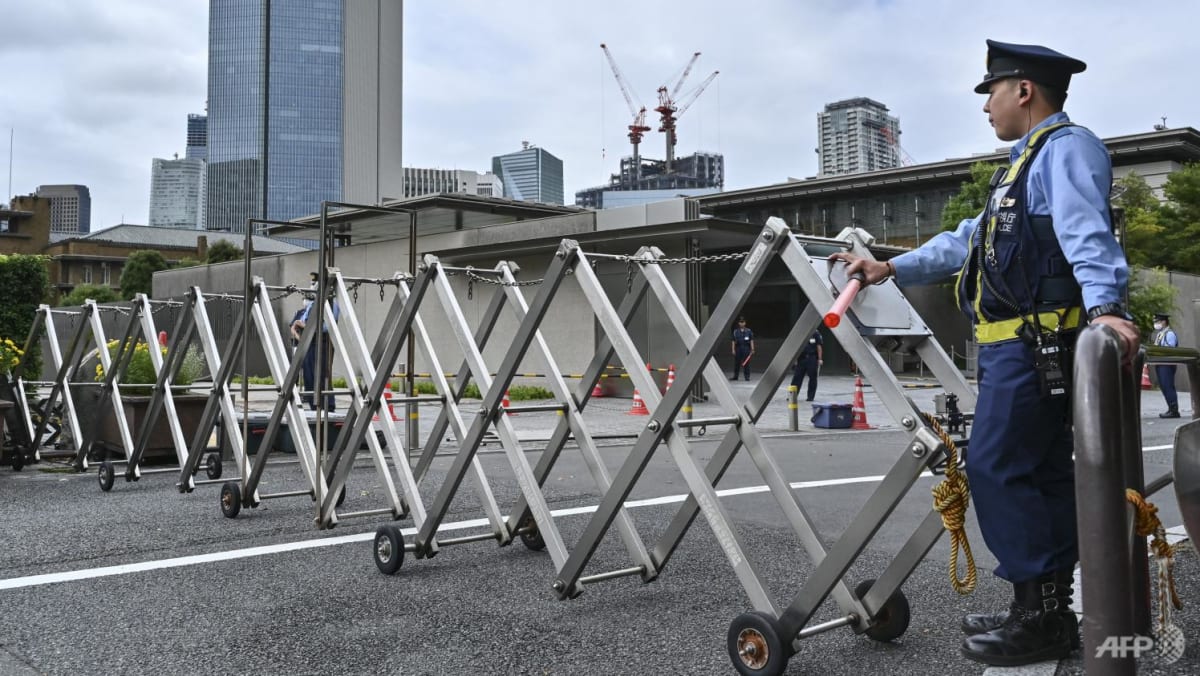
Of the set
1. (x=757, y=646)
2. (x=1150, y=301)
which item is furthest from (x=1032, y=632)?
(x=1150, y=301)

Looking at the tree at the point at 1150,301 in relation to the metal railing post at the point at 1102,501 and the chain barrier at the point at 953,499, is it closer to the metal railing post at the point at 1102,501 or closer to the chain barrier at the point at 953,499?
the chain barrier at the point at 953,499

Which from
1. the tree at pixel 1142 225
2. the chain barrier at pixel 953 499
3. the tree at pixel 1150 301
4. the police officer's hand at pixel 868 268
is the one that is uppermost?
the tree at pixel 1142 225

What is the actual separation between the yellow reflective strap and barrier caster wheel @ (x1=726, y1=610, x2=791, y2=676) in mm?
1291

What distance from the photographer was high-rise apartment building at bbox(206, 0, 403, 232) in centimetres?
15250

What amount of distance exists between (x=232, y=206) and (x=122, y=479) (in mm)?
164305

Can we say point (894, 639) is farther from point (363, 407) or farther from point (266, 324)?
point (266, 324)

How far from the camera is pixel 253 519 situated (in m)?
6.83

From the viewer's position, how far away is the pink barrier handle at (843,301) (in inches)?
123

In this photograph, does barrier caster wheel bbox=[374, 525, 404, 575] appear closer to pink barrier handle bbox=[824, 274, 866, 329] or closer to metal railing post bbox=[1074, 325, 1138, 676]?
pink barrier handle bbox=[824, 274, 866, 329]

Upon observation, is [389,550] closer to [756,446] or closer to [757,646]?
[756,446]

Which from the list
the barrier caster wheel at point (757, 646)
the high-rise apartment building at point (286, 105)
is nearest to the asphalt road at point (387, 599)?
the barrier caster wheel at point (757, 646)

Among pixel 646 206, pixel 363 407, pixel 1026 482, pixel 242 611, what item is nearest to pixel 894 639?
pixel 1026 482

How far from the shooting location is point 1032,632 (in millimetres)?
3305

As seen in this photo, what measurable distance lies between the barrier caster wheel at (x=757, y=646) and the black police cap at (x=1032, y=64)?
7.07 feet
